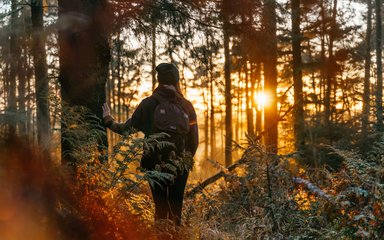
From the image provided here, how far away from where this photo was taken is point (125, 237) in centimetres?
265

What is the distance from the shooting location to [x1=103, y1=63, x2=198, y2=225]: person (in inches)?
167

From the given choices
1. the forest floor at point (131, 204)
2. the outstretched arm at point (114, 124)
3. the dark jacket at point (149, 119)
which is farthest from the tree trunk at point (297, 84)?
the outstretched arm at point (114, 124)

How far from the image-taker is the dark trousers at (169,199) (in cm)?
430

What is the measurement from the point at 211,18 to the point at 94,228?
4.03 metres

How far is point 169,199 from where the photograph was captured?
14.2 feet

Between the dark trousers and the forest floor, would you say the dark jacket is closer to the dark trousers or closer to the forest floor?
the dark trousers

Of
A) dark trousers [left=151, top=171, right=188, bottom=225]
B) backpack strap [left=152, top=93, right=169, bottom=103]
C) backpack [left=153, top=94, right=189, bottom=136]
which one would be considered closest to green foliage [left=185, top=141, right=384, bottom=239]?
dark trousers [left=151, top=171, right=188, bottom=225]

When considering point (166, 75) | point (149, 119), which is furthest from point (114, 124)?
point (166, 75)

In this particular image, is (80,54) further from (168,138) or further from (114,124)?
(168,138)

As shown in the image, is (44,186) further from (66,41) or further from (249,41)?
(249,41)

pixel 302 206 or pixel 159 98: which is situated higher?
pixel 159 98

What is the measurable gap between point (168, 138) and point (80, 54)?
55.2 inches

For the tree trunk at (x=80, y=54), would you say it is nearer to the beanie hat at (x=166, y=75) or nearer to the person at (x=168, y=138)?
the person at (x=168, y=138)

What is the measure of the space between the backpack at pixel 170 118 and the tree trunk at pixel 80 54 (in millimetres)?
715
